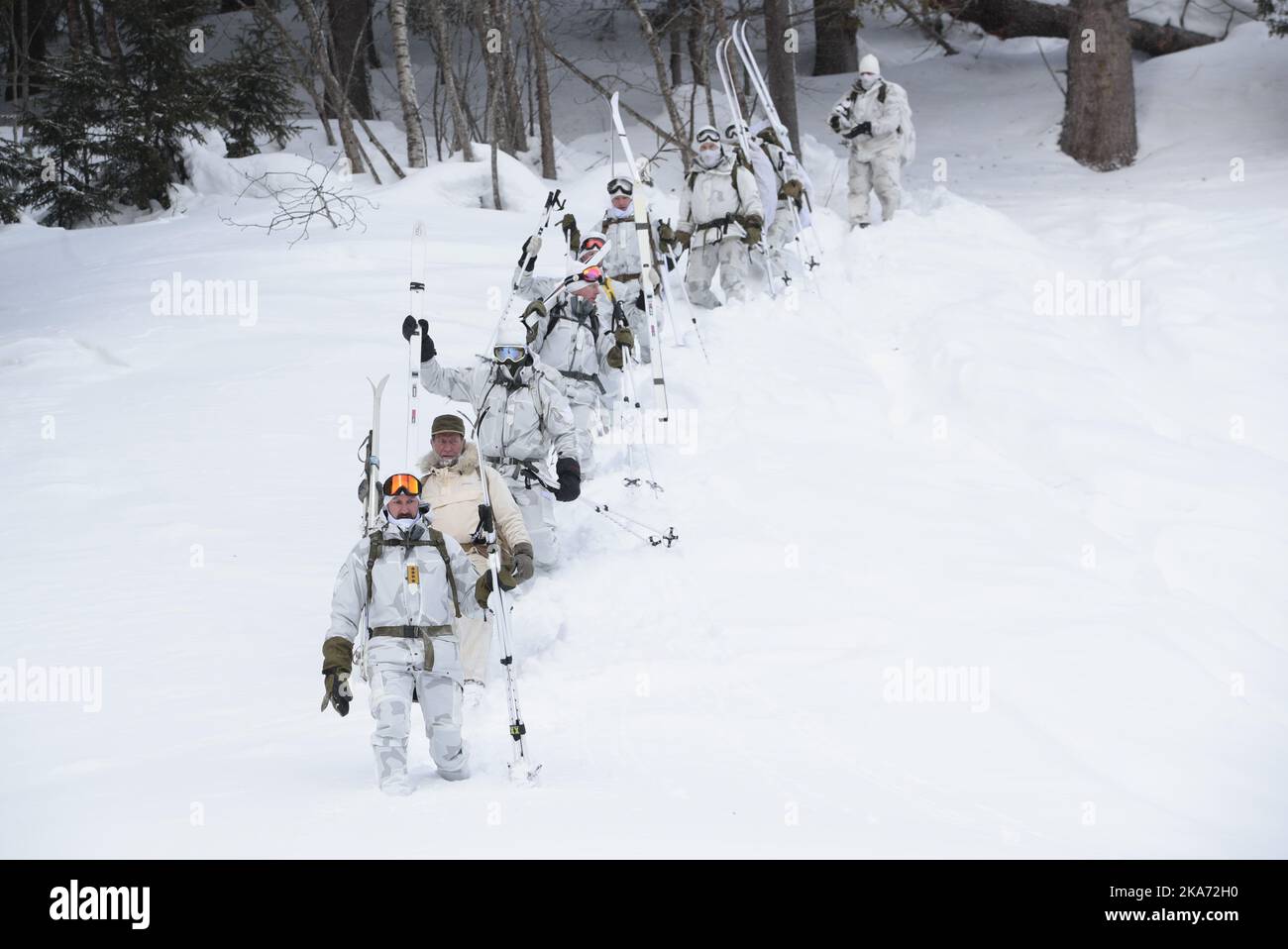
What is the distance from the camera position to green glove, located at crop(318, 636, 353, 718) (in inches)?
207

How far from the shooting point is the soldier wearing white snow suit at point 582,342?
8.99 meters

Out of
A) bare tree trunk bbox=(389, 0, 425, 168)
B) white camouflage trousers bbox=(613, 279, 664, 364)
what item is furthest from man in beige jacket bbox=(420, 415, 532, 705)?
bare tree trunk bbox=(389, 0, 425, 168)

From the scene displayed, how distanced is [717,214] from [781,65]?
4.51 meters

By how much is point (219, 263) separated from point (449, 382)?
662 centimetres

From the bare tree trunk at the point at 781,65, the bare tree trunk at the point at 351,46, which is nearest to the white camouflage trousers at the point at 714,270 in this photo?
the bare tree trunk at the point at 781,65

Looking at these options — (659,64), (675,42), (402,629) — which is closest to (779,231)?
(659,64)

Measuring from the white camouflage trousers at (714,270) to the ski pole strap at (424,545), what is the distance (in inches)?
279

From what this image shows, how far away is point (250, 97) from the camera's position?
18.0 meters

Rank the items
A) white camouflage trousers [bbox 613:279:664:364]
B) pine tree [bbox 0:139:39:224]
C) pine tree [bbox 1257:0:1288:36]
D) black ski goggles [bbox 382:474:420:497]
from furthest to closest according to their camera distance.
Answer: pine tree [bbox 1257:0:1288:36] → pine tree [bbox 0:139:39:224] → white camouflage trousers [bbox 613:279:664:364] → black ski goggles [bbox 382:474:420:497]

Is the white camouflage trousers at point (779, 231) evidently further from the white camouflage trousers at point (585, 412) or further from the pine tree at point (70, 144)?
the pine tree at point (70, 144)

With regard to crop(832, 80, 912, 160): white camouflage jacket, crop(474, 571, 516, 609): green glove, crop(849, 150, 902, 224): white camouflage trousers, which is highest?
crop(832, 80, 912, 160): white camouflage jacket

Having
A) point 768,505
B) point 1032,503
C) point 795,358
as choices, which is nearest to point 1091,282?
point 795,358
